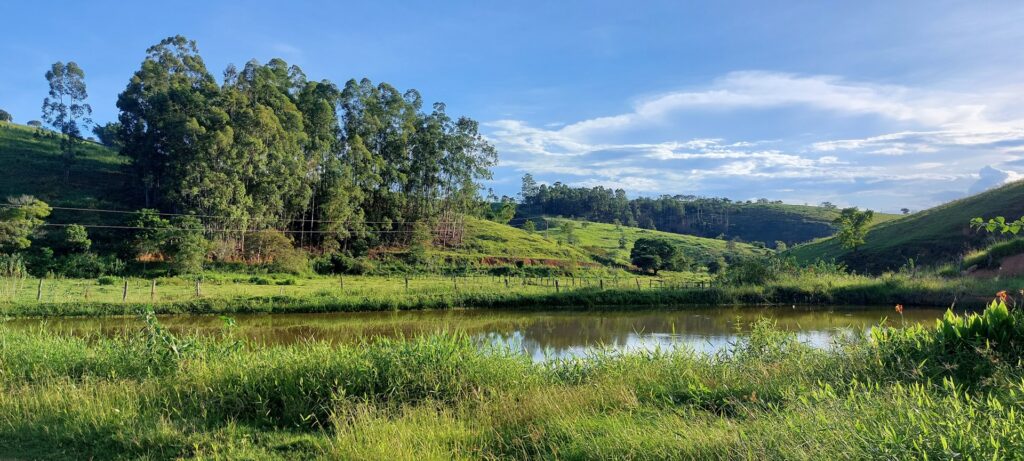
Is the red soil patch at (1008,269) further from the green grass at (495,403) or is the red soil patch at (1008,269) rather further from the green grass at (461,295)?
the green grass at (495,403)

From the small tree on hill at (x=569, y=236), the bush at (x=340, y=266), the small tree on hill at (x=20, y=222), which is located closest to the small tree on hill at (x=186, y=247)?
the small tree on hill at (x=20, y=222)

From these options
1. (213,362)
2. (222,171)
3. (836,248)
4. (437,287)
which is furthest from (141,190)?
(836,248)

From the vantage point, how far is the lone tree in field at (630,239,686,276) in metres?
59.2

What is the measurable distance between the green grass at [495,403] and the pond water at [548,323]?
967cm

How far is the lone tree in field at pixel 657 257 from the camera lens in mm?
59188

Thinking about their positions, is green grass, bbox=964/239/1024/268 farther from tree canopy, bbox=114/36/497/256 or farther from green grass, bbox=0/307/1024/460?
tree canopy, bbox=114/36/497/256

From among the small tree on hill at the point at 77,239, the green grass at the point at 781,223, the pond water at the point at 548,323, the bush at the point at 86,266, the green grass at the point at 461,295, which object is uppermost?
the green grass at the point at 781,223

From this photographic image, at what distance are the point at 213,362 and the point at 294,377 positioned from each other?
4.77 feet

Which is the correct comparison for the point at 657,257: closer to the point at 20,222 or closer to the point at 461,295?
the point at 461,295

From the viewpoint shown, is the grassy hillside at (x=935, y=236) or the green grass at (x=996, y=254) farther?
the grassy hillside at (x=935, y=236)

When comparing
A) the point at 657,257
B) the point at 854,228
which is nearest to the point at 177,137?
the point at 657,257

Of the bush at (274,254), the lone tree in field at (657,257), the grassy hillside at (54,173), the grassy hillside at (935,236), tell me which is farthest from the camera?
the lone tree in field at (657,257)

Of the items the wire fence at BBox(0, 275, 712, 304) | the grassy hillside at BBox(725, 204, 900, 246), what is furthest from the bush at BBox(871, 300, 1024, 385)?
the grassy hillside at BBox(725, 204, 900, 246)

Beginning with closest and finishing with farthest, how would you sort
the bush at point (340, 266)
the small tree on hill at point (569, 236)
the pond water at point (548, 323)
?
1. the pond water at point (548, 323)
2. the bush at point (340, 266)
3. the small tree on hill at point (569, 236)
